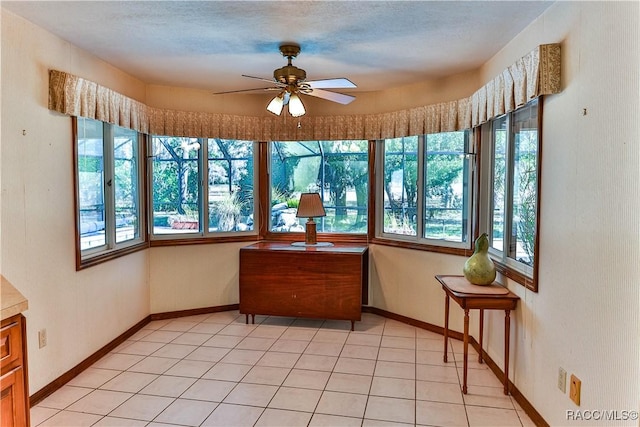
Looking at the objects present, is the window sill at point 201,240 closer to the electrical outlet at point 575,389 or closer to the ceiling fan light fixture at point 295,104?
the ceiling fan light fixture at point 295,104

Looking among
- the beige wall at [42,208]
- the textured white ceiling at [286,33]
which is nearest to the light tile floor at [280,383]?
the beige wall at [42,208]

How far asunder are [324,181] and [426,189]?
109cm

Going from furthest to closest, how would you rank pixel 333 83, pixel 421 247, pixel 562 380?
1. pixel 421 247
2. pixel 333 83
3. pixel 562 380

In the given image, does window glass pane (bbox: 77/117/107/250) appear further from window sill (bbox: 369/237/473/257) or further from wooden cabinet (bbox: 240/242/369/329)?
window sill (bbox: 369/237/473/257)

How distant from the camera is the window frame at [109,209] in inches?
116

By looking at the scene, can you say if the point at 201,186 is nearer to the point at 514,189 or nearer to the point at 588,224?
the point at 514,189

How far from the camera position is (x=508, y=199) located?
2893mm

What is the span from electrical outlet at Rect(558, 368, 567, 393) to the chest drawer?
2450 millimetres

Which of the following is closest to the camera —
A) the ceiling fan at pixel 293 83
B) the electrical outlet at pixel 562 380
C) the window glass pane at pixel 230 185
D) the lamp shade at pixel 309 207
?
the electrical outlet at pixel 562 380

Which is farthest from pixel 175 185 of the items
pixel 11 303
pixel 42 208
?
pixel 11 303

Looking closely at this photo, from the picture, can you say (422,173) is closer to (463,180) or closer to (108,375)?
(463,180)

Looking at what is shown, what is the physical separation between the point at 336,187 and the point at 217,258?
1.44 metres

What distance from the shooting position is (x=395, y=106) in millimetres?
4078

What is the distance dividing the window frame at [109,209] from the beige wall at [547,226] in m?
0.07
